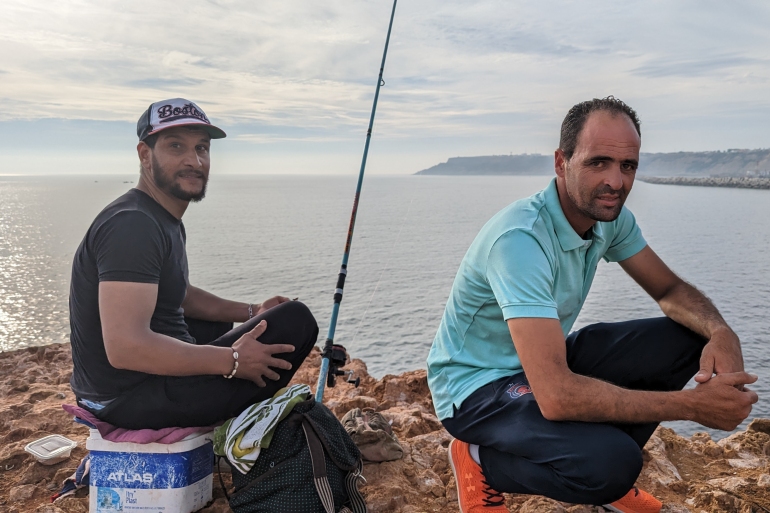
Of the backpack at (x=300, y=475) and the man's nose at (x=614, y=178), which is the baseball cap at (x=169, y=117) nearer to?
the backpack at (x=300, y=475)

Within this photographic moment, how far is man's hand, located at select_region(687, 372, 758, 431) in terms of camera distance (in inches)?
97.3

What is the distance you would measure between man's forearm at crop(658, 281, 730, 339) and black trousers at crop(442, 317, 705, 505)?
0.06 metres

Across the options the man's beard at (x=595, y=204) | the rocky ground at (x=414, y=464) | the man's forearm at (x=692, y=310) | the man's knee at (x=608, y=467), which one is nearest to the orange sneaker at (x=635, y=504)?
the rocky ground at (x=414, y=464)

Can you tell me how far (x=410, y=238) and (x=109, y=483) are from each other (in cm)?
1777

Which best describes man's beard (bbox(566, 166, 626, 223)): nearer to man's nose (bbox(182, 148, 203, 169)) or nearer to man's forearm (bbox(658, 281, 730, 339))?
man's forearm (bbox(658, 281, 730, 339))

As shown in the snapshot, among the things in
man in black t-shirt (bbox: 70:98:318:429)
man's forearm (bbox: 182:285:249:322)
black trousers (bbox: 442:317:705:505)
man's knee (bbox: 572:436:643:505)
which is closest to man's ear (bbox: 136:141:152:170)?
man in black t-shirt (bbox: 70:98:318:429)

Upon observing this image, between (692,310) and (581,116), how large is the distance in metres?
1.14

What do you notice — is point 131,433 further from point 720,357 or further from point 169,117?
point 720,357

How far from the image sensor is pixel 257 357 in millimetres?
2842

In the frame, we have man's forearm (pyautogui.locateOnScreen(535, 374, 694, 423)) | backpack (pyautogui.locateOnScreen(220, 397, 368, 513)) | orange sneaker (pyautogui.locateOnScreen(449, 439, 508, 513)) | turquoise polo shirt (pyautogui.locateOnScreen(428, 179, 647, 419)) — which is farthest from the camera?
orange sneaker (pyautogui.locateOnScreen(449, 439, 508, 513))

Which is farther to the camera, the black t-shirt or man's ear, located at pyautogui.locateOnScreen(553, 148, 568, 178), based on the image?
man's ear, located at pyautogui.locateOnScreen(553, 148, 568, 178)

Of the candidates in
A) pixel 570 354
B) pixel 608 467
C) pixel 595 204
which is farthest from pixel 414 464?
pixel 595 204

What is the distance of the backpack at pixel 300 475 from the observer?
2.67 metres

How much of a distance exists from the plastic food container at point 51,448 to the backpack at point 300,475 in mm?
1372
